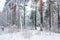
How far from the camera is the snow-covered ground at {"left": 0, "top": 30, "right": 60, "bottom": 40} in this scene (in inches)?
66.4

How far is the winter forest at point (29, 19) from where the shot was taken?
1.70m

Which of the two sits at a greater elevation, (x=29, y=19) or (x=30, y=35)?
(x=29, y=19)

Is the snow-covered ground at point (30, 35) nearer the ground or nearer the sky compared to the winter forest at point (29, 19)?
nearer the ground

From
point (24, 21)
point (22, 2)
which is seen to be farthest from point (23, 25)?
point (22, 2)

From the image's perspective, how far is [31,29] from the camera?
1739 millimetres

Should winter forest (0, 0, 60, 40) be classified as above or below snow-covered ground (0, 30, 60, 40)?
above

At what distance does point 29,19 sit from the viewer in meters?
1.75

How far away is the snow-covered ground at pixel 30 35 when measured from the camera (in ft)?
5.53

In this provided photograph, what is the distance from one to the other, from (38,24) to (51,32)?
0.63 ft

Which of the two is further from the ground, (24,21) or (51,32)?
(24,21)

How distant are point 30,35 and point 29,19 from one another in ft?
0.68

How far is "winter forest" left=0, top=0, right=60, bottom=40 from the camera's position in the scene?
1.70 m

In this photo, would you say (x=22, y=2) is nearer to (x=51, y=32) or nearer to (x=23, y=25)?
(x=23, y=25)

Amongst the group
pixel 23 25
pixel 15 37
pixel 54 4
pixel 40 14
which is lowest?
pixel 15 37
